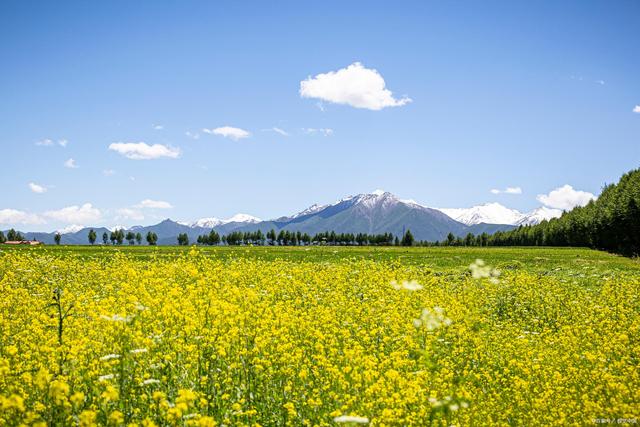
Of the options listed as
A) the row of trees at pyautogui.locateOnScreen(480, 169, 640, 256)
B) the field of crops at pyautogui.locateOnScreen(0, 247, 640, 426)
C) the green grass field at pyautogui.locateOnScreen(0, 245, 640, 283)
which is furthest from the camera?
the row of trees at pyautogui.locateOnScreen(480, 169, 640, 256)

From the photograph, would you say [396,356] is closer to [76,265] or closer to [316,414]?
[316,414]

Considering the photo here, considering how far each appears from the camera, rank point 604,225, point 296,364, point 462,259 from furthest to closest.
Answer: point 604,225
point 462,259
point 296,364

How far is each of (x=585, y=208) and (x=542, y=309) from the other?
113 metres

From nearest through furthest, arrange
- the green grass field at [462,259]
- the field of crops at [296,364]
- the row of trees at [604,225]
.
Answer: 1. the field of crops at [296,364]
2. the green grass field at [462,259]
3. the row of trees at [604,225]

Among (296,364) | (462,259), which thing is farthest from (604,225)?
(296,364)

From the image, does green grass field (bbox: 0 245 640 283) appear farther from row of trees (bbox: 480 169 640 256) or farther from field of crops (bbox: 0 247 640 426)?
row of trees (bbox: 480 169 640 256)

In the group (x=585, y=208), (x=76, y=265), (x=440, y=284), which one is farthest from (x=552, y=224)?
(x=76, y=265)

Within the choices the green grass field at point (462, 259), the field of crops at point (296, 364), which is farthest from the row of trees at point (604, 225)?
the field of crops at point (296, 364)

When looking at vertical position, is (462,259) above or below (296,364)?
below

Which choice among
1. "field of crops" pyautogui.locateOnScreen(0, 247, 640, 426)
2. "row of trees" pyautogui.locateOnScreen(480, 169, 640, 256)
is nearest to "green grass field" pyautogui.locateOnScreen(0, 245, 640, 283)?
"field of crops" pyautogui.locateOnScreen(0, 247, 640, 426)

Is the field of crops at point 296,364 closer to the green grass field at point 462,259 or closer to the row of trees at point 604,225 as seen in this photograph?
the green grass field at point 462,259

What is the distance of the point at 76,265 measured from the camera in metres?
21.1

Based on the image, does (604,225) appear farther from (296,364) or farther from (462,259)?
(296,364)

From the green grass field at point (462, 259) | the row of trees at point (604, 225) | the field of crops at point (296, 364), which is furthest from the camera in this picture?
the row of trees at point (604, 225)
